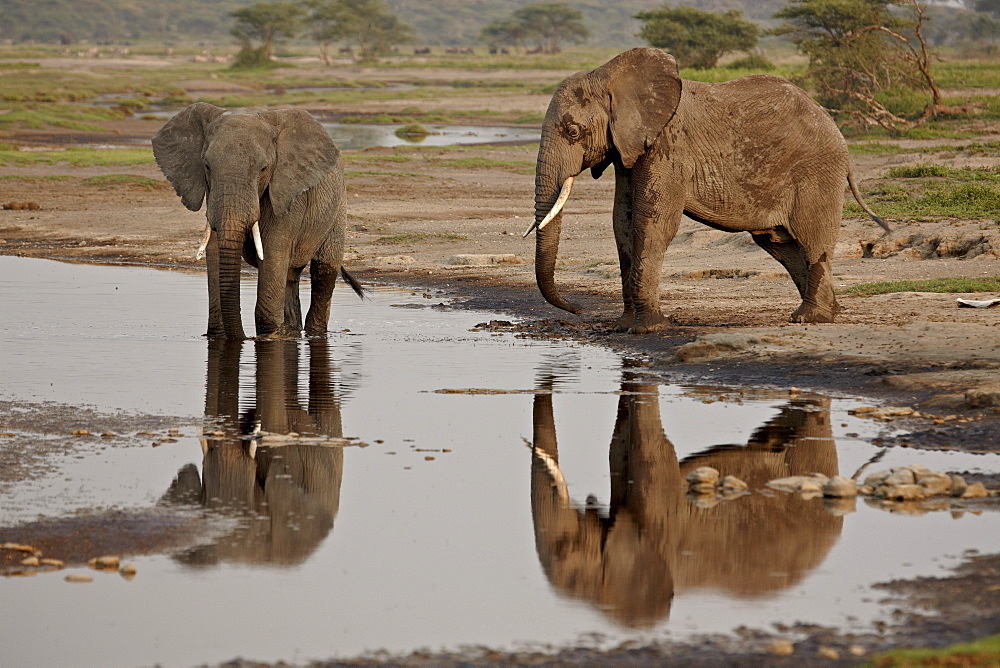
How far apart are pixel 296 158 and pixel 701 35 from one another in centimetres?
5181

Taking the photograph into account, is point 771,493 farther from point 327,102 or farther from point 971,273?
point 327,102

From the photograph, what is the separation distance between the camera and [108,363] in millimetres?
11445

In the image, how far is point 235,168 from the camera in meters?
11.6

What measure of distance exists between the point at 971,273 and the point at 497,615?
10780 mm

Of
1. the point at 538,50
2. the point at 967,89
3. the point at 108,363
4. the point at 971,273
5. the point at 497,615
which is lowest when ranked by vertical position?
the point at 497,615

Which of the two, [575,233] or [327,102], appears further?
[327,102]

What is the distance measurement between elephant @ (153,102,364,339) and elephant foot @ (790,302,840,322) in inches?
168

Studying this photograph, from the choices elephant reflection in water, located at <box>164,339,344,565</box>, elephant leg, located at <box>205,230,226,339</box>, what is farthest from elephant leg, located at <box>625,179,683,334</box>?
elephant leg, located at <box>205,230,226,339</box>

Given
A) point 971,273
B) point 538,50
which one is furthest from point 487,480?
point 538,50

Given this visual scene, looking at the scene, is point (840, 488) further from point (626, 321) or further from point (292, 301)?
point (292, 301)

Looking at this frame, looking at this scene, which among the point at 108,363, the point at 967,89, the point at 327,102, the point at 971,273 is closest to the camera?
the point at 108,363

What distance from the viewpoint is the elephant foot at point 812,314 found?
1277 centimetres

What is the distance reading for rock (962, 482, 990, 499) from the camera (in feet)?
23.0

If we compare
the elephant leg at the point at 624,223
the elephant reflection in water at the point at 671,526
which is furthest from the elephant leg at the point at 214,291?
the elephant reflection in water at the point at 671,526
